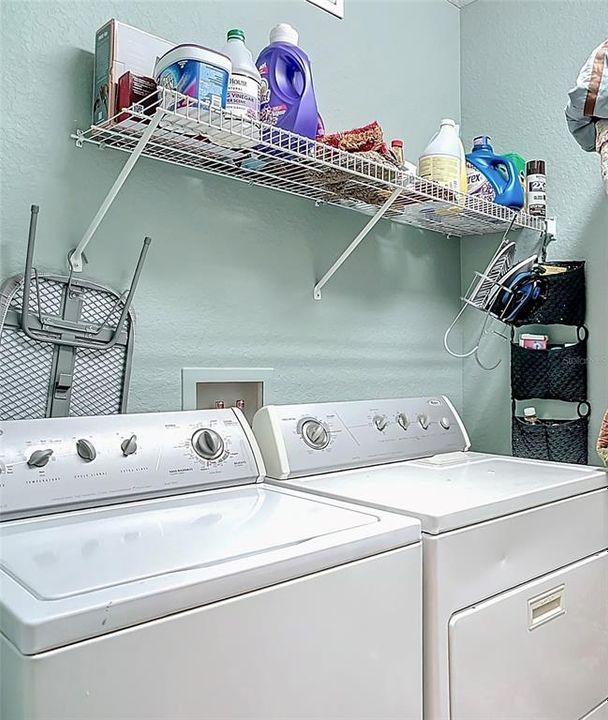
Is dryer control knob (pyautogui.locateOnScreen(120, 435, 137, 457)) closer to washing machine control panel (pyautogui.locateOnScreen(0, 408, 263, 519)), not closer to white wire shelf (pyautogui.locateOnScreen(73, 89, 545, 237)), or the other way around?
washing machine control panel (pyautogui.locateOnScreen(0, 408, 263, 519))

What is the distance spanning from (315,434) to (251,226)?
2.08 feet

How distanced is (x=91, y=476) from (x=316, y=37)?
5.07ft

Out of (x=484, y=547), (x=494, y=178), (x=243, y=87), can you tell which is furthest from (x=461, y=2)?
(x=484, y=547)

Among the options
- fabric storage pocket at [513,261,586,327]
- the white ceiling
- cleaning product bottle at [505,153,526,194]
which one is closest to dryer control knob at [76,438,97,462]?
fabric storage pocket at [513,261,586,327]

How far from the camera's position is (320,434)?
69.1 inches

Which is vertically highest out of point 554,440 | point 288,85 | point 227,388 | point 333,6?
point 333,6

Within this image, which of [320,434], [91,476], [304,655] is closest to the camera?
[304,655]

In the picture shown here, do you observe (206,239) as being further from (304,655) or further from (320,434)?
(304,655)

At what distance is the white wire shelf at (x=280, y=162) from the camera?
1.40m

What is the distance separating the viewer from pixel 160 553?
1.03 m

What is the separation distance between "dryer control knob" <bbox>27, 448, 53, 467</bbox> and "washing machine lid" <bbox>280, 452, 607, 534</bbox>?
592mm

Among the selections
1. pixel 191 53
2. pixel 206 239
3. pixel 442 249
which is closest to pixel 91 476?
pixel 206 239

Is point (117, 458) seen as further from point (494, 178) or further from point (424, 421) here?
point (494, 178)

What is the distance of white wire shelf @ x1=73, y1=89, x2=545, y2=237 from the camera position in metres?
1.40
